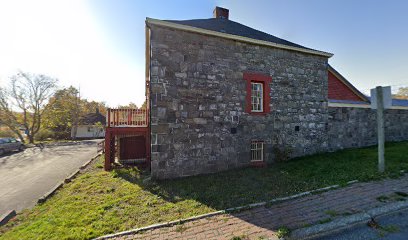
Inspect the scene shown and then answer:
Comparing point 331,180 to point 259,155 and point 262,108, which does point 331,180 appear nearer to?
point 259,155

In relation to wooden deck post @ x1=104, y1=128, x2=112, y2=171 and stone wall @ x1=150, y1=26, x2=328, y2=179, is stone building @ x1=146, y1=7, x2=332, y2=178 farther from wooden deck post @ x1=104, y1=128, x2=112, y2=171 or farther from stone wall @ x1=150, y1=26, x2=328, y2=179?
wooden deck post @ x1=104, y1=128, x2=112, y2=171

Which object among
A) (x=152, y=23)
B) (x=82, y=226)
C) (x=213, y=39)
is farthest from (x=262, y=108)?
(x=82, y=226)

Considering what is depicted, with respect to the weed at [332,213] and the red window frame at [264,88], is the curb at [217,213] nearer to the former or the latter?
the weed at [332,213]

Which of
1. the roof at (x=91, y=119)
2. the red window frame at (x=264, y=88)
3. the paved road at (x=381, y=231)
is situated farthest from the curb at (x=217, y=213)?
the roof at (x=91, y=119)

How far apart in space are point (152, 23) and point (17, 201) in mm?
7614

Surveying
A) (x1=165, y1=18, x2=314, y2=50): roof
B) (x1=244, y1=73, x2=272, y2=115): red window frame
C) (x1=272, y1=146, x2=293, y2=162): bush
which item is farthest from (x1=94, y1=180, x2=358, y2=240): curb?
(x1=165, y1=18, x2=314, y2=50): roof

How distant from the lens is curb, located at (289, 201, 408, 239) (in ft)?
10.5

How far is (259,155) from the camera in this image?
7.98m

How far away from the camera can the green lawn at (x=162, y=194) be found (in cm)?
407

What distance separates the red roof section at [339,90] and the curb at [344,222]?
7.34 m

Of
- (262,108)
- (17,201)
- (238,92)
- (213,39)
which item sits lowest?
(17,201)

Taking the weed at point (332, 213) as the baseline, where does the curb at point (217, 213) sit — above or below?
below

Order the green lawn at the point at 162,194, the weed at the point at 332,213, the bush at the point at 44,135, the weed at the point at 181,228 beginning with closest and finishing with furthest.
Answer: the weed at the point at 181,228 < the weed at the point at 332,213 < the green lawn at the point at 162,194 < the bush at the point at 44,135

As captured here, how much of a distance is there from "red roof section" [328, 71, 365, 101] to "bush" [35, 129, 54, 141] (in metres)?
39.0
